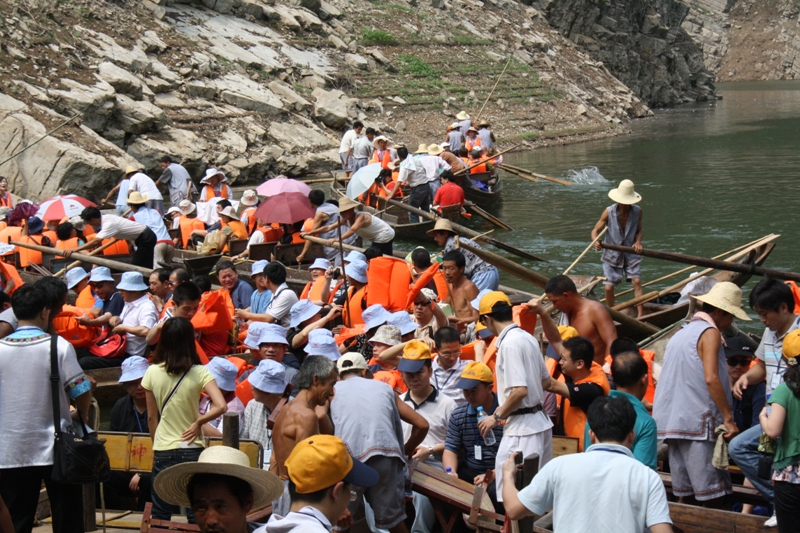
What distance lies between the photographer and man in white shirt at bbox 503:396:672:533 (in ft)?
13.2

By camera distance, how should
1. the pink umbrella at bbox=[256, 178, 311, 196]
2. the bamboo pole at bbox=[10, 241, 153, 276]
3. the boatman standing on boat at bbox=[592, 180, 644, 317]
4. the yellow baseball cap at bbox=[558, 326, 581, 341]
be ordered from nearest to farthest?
the yellow baseball cap at bbox=[558, 326, 581, 341] → the boatman standing on boat at bbox=[592, 180, 644, 317] → the bamboo pole at bbox=[10, 241, 153, 276] → the pink umbrella at bbox=[256, 178, 311, 196]

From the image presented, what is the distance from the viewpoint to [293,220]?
541 inches

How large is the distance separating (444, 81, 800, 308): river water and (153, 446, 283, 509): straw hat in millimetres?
12827

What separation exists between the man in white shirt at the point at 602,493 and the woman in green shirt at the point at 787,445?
137 centimetres

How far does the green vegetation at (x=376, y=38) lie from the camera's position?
41750 millimetres

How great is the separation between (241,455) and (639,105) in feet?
173

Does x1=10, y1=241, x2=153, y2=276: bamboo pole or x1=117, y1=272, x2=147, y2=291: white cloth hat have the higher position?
x1=117, y1=272, x2=147, y2=291: white cloth hat

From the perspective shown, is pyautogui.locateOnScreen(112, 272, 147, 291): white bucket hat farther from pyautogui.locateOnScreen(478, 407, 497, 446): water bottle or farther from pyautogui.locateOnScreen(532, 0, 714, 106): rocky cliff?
pyautogui.locateOnScreen(532, 0, 714, 106): rocky cliff

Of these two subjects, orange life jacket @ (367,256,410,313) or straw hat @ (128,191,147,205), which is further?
straw hat @ (128,191,147,205)

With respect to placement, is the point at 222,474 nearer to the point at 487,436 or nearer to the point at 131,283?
the point at 487,436

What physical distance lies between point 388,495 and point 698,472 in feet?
6.89

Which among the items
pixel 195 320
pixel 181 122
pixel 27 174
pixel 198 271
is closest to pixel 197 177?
pixel 181 122

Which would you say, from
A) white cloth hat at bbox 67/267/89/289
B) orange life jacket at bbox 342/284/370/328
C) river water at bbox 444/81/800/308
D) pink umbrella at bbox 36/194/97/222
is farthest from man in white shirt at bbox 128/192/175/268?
river water at bbox 444/81/800/308

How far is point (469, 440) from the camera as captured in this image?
21.4ft
